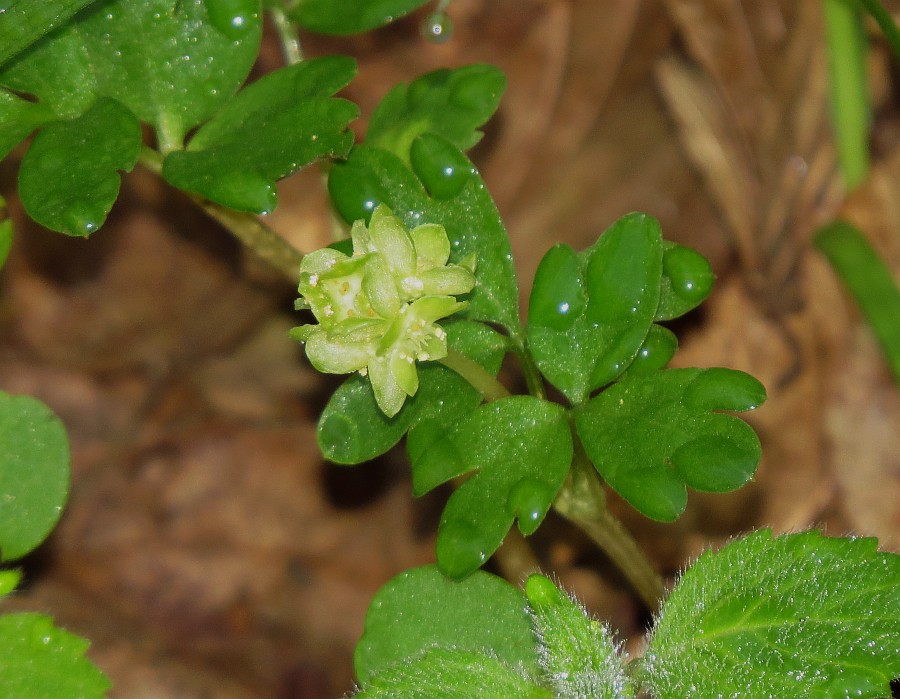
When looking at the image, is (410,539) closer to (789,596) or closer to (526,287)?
(526,287)

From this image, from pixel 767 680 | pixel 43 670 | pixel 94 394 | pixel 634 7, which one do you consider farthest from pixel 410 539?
pixel 634 7

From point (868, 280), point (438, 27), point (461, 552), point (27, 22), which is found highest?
point (27, 22)

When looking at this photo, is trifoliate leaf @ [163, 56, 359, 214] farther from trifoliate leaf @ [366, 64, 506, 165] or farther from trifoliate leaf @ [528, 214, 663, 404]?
trifoliate leaf @ [528, 214, 663, 404]

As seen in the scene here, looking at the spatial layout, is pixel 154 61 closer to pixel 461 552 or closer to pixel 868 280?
pixel 461 552

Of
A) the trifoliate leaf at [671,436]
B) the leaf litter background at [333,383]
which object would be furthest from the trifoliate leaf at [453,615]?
the leaf litter background at [333,383]

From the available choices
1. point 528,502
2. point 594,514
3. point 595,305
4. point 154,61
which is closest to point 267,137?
point 154,61

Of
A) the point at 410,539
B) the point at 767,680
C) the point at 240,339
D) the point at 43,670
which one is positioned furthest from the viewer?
the point at 240,339
